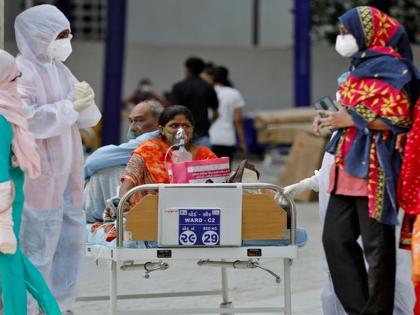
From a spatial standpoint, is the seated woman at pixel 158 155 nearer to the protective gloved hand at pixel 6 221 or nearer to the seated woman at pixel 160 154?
the seated woman at pixel 160 154

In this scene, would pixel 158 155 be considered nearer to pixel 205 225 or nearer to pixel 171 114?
pixel 171 114

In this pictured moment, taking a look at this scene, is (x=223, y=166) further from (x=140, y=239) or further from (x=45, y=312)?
(x=45, y=312)

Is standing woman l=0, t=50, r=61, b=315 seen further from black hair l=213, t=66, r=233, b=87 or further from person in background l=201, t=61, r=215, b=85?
A: black hair l=213, t=66, r=233, b=87

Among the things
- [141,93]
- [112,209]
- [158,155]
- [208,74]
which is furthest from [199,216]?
[141,93]

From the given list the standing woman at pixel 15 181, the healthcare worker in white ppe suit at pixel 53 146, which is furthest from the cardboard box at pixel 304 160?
the standing woman at pixel 15 181

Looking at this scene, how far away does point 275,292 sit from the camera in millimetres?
8344

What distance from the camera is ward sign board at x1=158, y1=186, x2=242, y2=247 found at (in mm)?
6082

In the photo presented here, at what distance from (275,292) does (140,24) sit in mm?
15496

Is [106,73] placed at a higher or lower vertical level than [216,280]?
higher

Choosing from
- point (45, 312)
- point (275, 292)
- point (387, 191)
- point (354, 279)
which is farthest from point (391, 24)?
point (275, 292)

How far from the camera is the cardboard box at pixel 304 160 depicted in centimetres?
1393

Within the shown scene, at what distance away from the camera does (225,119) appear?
44.3 feet

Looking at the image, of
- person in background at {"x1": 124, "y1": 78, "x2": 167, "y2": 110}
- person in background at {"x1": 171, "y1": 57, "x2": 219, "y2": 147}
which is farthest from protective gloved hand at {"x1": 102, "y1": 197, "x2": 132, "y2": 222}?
person in background at {"x1": 124, "y1": 78, "x2": 167, "y2": 110}

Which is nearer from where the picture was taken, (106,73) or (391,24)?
(391,24)
